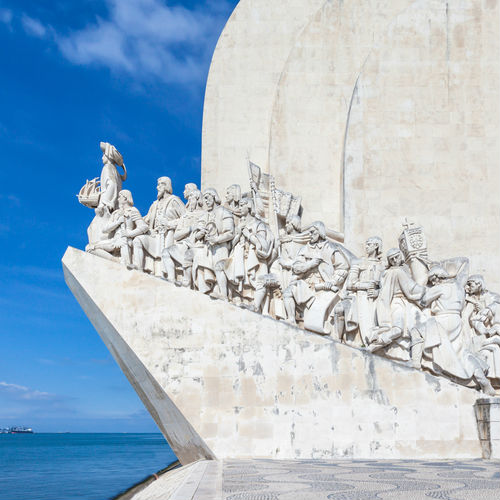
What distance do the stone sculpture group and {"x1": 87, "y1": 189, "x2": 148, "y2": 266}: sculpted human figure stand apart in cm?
1

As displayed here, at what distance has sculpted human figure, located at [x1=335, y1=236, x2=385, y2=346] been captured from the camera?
7758mm

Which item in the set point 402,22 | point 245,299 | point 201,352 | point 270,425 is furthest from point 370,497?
point 402,22

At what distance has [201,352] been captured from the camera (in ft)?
25.1

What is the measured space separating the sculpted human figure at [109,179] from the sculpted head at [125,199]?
7.9 inches

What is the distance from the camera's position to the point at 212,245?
852 centimetres

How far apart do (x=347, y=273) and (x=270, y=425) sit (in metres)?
Result: 2.00

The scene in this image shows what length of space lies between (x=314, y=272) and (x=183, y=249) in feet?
5.29

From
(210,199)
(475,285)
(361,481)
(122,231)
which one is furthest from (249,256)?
(361,481)

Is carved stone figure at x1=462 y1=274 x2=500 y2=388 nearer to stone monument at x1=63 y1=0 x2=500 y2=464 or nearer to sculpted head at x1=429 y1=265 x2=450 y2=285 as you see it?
stone monument at x1=63 y1=0 x2=500 y2=464

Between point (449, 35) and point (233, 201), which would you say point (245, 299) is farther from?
point (449, 35)

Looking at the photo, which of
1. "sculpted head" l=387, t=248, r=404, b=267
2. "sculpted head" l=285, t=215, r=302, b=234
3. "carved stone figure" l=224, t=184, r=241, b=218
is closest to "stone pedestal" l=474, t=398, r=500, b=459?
"sculpted head" l=387, t=248, r=404, b=267

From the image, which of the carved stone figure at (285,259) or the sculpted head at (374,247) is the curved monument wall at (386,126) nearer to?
the carved stone figure at (285,259)

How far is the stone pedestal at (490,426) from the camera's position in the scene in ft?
22.7

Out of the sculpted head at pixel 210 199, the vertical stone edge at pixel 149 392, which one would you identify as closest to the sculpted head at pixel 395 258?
the sculpted head at pixel 210 199
